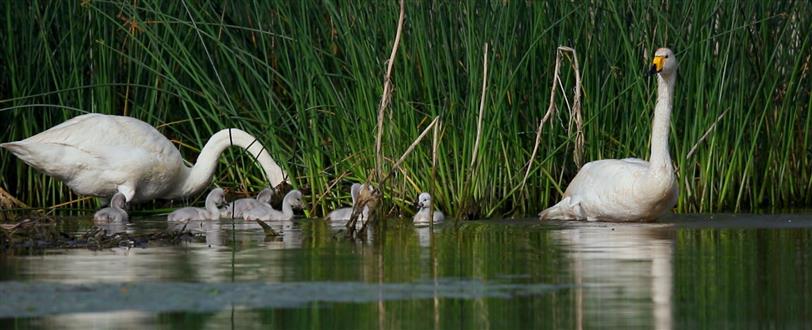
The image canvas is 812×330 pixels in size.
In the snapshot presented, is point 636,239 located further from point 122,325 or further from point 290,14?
point 122,325

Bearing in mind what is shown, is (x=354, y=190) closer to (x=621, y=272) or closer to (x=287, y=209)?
(x=287, y=209)

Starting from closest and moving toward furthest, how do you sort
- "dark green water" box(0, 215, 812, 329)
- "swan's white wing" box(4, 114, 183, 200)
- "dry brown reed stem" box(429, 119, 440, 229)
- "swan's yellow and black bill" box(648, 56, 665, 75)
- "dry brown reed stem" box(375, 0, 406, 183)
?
"dark green water" box(0, 215, 812, 329) → "dry brown reed stem" box(375, 0, 406, 183) → "dry brown reed stem" box(429, 119, 440, 229) → "swan's yellow and black bill" box(648, 56, 665, 75) → "swan's white wing" box(4, 114, 183, 200)

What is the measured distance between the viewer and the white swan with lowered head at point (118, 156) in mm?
14156

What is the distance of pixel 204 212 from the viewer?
45.0ft

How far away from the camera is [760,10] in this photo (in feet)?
46.4

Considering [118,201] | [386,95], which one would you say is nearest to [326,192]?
[386,95]

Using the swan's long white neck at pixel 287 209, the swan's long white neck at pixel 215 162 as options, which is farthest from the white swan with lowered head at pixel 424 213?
the swan's long white neck at pixel 215 162

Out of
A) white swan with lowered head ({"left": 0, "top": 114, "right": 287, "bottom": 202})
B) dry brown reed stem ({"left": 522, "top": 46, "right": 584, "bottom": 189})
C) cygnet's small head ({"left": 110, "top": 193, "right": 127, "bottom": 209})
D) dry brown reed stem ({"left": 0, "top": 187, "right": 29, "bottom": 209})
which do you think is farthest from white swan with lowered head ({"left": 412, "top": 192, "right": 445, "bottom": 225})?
dry brown reed stem ({"left": 0, "top": 187, "right": 29, "bottom": 209})

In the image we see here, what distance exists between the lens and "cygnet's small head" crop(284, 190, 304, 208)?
13.5 m

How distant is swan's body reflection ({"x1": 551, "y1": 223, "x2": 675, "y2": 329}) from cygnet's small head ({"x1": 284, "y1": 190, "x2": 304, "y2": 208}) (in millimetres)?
2361

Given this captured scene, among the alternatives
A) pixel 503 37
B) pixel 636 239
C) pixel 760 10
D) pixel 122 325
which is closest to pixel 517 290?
pixel 122 325

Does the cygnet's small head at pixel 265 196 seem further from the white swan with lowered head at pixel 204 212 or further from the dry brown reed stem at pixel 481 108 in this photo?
the dry brown reed stem at pixel 481 108

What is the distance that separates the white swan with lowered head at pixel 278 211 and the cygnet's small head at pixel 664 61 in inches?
125

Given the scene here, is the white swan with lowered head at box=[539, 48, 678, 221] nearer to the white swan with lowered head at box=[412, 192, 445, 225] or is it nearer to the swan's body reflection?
the swan's body reflection
